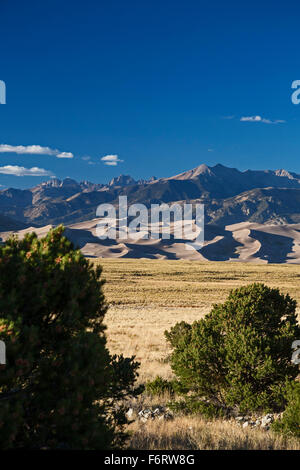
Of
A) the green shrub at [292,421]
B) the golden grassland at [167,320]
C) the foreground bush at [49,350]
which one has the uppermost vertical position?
the foreground bush at [49,350]

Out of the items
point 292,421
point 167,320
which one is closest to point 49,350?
point 292,421

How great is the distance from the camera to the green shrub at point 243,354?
884 centimetres

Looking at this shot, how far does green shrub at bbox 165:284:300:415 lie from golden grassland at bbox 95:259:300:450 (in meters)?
0.88

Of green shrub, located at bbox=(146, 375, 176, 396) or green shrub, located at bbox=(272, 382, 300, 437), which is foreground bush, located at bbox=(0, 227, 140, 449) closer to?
green shrub, located at bbox=(272, 382, 300, 437)

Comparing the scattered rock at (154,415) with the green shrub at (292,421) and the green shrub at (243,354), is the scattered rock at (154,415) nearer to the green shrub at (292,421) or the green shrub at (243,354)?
the green shrub at (243,354)

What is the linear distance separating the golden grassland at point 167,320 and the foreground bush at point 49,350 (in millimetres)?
2263

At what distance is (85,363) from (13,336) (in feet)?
2.97

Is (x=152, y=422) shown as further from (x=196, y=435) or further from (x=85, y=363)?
(x=85, y=363)

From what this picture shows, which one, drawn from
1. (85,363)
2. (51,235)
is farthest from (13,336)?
(51,235)

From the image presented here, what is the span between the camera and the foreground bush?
162 inches

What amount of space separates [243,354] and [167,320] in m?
29.4

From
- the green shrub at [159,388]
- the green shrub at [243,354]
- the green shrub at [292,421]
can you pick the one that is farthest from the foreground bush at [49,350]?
the green shrub at [159,388]

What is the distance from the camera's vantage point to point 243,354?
8.84 m

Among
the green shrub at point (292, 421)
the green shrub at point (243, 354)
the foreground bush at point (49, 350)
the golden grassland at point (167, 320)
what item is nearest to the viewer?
the foreground bush at point (49, 350)
